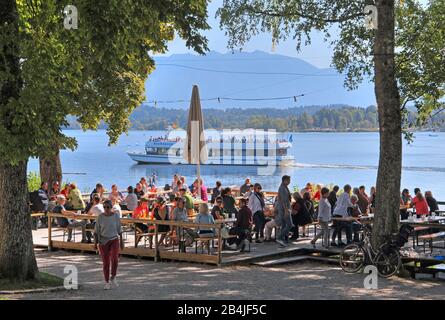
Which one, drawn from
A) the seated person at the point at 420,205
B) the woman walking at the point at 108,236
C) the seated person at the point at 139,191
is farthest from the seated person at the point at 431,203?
the woman walking at the point at 108,236

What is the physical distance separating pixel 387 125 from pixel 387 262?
3.07 meters

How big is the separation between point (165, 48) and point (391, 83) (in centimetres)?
686

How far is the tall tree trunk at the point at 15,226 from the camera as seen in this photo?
12953mm

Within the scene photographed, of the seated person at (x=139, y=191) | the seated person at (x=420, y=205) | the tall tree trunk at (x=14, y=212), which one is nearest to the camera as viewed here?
the tall tree trunk at (x=14, y=212)

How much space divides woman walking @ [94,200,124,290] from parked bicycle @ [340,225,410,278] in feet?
17.0

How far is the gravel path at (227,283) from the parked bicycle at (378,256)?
227 mm

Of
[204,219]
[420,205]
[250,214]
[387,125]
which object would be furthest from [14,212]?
[420,205]

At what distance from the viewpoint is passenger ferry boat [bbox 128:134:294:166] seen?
426 feet

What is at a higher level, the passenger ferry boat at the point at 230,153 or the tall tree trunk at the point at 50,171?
Result: the passenger ferry boat at the point at 230,153

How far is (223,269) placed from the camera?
15680mm

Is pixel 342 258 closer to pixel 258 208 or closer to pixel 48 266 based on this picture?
pixel 258 208

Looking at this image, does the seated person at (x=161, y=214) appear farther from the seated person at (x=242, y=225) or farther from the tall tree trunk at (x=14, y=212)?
the tall tree trunk at (x=14, y=212)

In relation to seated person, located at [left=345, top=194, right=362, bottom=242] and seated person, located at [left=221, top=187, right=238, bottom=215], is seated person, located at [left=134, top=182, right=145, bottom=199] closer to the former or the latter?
seated person, located at [left=221, top=187, right=238, bottom=215]
